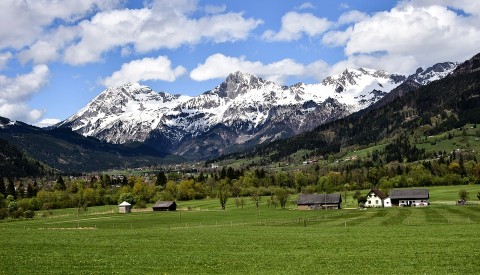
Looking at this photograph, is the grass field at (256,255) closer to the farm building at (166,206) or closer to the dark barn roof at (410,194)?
the dark barn roof at (410,194)

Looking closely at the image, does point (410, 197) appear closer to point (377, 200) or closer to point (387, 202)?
point (387, 202)

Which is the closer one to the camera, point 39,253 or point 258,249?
point 39,253

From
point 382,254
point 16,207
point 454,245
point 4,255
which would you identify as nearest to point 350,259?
point 382,254

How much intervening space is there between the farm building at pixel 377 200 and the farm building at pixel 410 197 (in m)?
2.36

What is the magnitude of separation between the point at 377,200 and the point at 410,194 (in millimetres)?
12730

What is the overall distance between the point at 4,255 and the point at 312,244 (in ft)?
109

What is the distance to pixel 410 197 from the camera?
170250 millimetres

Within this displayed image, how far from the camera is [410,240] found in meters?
58.2

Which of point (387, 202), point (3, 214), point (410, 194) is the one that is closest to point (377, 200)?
point (387, 202)

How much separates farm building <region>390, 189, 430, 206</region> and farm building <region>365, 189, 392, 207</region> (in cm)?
236

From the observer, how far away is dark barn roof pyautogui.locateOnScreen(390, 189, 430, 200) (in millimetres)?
167250

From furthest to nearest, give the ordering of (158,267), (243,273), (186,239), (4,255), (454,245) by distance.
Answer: (186,239), (454,245), (4,255), (158,267), (243,273)

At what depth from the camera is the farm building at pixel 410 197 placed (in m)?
166

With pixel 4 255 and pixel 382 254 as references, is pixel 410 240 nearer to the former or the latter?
pixel 382 254
